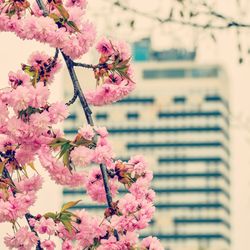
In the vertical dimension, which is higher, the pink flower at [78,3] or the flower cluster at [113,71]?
the pink flower at [78,3]

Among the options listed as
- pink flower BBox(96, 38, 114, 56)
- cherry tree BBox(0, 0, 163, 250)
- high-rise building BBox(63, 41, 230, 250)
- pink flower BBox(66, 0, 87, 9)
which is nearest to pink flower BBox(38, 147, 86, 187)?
cherry tree BBox(0, 0, 163, 250)

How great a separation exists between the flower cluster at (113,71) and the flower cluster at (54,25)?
0.38 feet

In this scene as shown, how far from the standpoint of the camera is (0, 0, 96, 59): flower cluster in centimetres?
650

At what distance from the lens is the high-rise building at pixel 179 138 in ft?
480

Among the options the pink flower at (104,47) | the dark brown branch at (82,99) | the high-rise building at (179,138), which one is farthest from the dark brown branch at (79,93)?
the high-rise building at (179,138)

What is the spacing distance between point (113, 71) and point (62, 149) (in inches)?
26.4

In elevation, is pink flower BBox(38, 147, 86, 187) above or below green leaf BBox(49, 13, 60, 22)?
below

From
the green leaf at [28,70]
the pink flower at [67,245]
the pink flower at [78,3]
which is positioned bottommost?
the pink flower at [67,245]

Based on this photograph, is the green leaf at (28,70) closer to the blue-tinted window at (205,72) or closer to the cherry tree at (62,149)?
the cherry tree at (62,149)

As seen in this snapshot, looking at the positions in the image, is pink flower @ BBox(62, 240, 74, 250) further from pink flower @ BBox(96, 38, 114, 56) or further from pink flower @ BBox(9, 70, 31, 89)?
pink flower @ BBox(96, 38, 114, 56)

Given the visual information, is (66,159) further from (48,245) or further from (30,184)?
(48,245)

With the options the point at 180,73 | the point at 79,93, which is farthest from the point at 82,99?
the point at 180,73

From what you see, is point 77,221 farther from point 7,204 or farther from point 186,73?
point 186,73

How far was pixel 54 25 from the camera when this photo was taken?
654 centimetres
